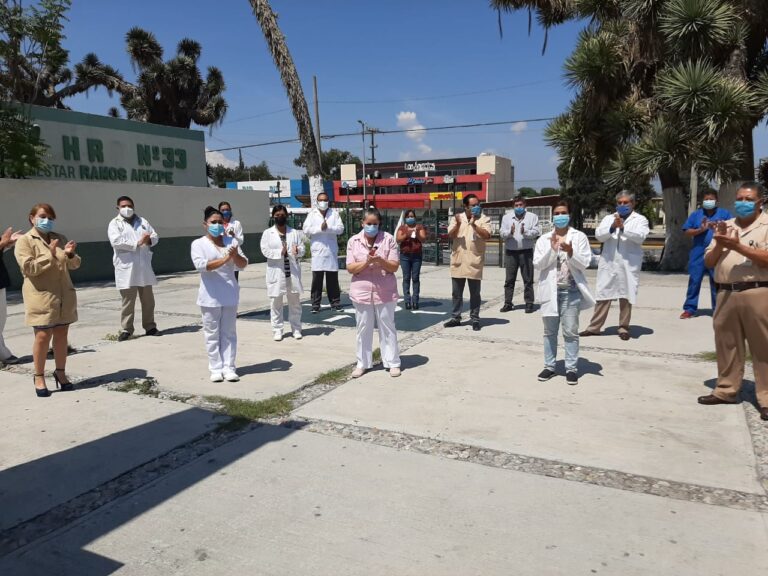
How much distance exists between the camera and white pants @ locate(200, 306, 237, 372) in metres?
5.48

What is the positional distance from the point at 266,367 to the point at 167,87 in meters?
27.8

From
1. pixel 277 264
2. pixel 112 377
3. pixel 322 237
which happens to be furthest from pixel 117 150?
pixel 112 377

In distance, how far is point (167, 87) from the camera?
97.2 ft

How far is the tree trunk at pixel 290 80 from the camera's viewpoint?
1342cm

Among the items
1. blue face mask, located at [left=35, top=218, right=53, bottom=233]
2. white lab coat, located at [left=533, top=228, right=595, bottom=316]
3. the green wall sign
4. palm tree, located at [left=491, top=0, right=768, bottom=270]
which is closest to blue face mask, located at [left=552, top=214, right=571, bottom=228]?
white lab coat, located at [left=533, top=228, right=595, bottom=316]

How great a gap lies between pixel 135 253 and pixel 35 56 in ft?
30.4

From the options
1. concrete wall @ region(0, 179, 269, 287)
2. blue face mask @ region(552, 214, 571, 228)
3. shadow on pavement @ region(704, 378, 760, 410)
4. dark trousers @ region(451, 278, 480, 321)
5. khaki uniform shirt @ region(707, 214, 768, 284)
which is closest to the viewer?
khaki uniform shirt @ region(707, 214, 768, 284)

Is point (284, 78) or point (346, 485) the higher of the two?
point (284, 78)

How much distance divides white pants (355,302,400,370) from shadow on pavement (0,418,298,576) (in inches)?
60.8

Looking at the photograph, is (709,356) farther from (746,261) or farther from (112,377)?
(112,377)

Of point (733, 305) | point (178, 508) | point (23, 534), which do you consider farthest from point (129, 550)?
point (733, 305)

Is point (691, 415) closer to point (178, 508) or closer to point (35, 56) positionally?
point (178, 508)

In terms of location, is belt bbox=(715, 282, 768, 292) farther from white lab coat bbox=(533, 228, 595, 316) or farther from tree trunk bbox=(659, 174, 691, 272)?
tree trunk bbox=(659, 174, 691, 272)

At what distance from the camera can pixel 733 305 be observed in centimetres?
455
